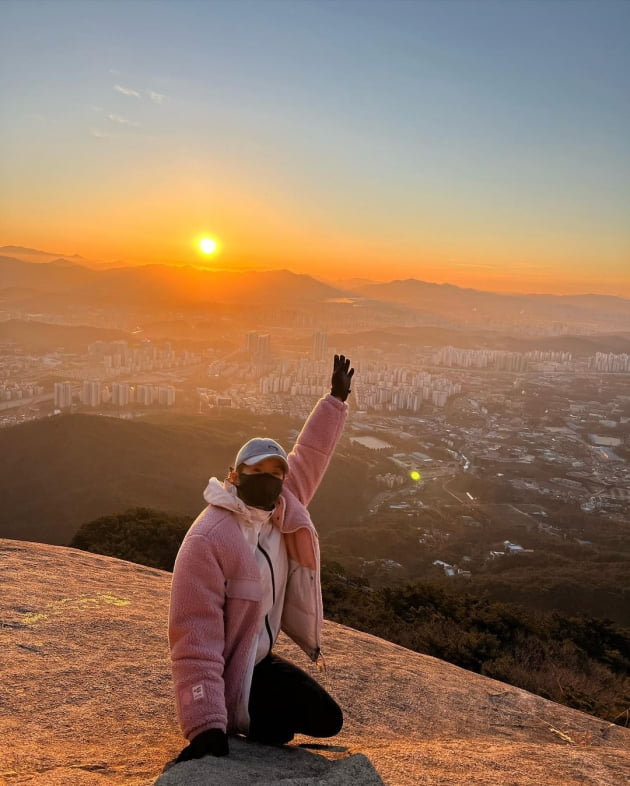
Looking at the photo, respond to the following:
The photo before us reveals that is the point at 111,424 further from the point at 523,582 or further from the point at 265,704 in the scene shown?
the point at 265,704

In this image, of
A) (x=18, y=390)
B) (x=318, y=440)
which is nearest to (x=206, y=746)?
(x=318, y=440)

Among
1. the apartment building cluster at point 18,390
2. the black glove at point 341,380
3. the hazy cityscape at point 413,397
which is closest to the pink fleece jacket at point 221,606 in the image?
the black glove at point 341,380

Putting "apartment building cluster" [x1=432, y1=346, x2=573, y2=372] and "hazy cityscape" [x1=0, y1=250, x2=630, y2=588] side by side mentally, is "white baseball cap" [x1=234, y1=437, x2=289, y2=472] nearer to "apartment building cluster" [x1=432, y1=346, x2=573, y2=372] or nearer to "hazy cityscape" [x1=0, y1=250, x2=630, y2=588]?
"hazy cityscape" [x1=0, y1=250, x2=630, y2=588]

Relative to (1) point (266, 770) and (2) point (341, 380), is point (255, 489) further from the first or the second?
(1) point (266, 770)

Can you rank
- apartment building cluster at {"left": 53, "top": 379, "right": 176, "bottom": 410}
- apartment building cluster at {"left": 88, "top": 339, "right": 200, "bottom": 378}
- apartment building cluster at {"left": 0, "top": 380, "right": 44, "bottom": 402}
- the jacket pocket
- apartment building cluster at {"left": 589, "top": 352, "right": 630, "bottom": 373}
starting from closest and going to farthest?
the jacket pocket
apartment building cluster at {"left": 0, "top": 380, "right": 44, "bottom": 402}
apartment building cluster at {"left": 53, "top": 379, "right": 176, "bottom": 410}
apartment building cluster at {"left": 88, "top": 339, "right": 200, "bottom": 378}
apartment building cluster at {"left": 589, "top": 352, "right": 630, "bottom": 373}

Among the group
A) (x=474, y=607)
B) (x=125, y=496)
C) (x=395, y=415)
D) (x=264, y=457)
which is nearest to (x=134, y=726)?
(x=264, y=457)

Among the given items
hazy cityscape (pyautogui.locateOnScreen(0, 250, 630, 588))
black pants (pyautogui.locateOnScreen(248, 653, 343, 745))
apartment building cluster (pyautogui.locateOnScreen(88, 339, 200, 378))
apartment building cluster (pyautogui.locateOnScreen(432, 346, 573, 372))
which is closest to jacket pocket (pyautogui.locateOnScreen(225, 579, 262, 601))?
black pants (pyautogui.locateOnScreen(248, 653, 343, 745))
